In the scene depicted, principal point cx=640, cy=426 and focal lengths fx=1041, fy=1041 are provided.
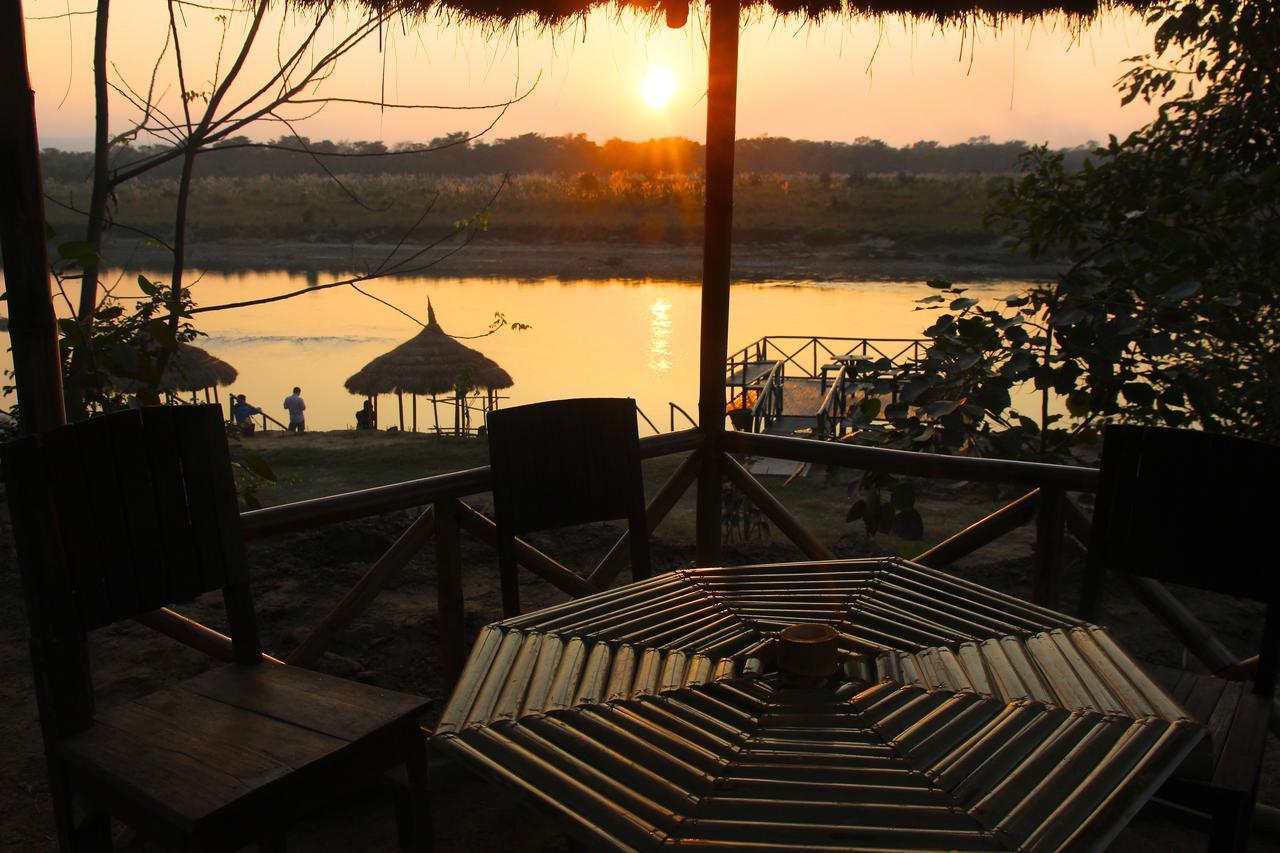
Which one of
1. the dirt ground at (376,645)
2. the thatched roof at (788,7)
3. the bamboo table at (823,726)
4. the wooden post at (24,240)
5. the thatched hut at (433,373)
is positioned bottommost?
the thatched hut at (433,373)

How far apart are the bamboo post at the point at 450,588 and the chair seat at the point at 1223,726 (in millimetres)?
Result: 1554

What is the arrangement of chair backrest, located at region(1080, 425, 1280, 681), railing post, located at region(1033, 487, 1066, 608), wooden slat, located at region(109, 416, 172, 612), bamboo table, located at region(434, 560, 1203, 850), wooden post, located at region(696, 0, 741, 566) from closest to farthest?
bamboo table, located at region(434, 560, 1203, 850)
wooden slat, located at region(109, 416, 172, 612)
chair backrest, located at region(1080, 425, 1280, 681)
railing post, located at region(1033, 487, 1066, 608)
wooden post, located at region(696, 0, 741, 566)

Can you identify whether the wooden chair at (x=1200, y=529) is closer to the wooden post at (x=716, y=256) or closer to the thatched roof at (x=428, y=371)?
the wooden post at (x=716, y=256)

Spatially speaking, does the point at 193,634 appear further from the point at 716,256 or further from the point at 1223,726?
the point at 1223,726

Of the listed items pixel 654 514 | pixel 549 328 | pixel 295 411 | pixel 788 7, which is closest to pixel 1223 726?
pixel 654 514

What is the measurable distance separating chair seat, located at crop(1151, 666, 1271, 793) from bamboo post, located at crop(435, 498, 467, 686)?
155cm

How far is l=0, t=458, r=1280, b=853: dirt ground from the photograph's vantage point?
2.37 m

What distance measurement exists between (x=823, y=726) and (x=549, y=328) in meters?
28.7

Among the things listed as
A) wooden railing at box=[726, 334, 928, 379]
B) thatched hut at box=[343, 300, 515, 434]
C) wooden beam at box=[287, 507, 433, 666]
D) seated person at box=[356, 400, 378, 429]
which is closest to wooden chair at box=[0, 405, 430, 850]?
wooden beam at box=[287, 507, 433, 666]

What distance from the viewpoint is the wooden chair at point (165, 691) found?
1510 mm

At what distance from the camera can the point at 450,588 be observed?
102 inches

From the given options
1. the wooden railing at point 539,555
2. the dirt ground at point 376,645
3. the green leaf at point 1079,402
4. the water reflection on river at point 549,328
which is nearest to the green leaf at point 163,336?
the wooden railing at point 539,555

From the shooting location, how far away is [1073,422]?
12.6 feet

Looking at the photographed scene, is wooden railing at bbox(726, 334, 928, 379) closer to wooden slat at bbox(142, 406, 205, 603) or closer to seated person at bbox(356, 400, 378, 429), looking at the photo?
seated person at bbox(356, 400, 378, 429)
